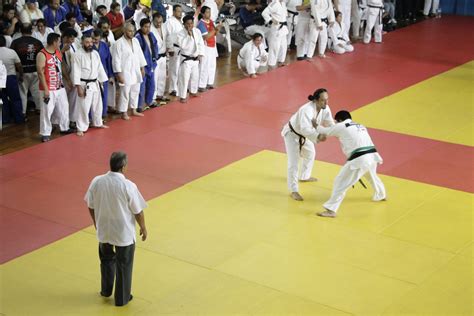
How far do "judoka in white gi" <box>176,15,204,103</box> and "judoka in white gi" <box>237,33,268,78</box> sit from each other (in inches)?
63.5

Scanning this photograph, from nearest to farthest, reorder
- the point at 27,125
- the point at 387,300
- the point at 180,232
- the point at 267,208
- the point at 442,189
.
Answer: the point at 387,300 → the point at 180,232 → the point at 267,208 → the point at 442,189 → the point at 27,125

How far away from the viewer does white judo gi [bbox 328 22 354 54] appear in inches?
743

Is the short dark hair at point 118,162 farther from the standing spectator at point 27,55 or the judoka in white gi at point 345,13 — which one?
the judoka in white gi at point 345,13

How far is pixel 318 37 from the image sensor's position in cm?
1875

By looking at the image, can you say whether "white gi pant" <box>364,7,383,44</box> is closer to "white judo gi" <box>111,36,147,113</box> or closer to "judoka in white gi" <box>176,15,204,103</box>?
"judoka in white gi" <box>176,15,204,103</box>

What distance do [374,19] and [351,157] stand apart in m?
10.8

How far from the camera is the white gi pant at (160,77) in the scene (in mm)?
14781

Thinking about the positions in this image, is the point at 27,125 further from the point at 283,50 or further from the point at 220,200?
the point at 283,50

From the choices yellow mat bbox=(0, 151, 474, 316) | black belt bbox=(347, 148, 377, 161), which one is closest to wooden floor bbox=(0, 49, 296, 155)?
yellow mat bbox=(0, 151, 474, 316)

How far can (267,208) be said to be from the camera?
1034 centimetres

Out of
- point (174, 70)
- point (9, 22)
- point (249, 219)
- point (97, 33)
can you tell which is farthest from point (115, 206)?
point (9, 22)

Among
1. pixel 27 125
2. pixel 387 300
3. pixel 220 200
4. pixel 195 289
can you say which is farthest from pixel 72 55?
pixel 387 300

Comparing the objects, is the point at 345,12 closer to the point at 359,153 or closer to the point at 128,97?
the point at 128,97

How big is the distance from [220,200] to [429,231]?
270cm
